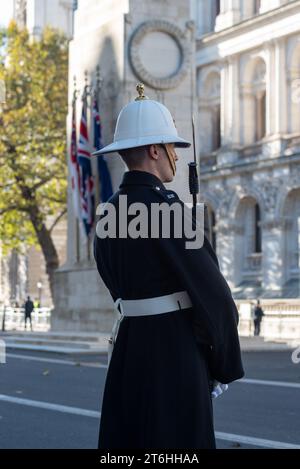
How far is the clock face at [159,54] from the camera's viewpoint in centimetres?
2892

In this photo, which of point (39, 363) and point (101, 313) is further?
point (101, 313)

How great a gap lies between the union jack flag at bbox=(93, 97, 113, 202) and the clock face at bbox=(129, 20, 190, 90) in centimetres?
153

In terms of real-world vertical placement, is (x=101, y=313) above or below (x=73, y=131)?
below

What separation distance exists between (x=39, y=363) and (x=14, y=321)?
2782 centimetres

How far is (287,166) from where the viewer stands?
4956 cm

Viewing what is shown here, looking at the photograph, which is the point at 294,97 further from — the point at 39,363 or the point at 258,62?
the point at 39,363

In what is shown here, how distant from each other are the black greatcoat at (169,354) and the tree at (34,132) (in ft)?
125

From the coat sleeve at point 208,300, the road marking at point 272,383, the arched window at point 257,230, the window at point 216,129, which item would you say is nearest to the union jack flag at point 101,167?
the road marking at point 272,383

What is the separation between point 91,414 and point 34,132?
A: 3220 cm

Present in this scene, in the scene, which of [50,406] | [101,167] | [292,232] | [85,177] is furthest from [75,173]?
[292,232]

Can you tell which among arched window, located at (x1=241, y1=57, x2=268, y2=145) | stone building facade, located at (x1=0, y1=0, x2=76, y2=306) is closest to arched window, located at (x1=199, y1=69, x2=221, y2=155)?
arched window, located at (x1=241, y1=57, x2=268, y2=145)
